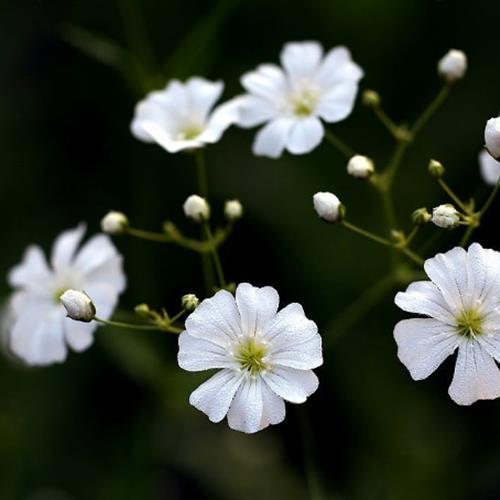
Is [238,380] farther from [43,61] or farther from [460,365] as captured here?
[43,61]

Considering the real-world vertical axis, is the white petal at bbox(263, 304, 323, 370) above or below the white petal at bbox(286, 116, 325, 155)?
below

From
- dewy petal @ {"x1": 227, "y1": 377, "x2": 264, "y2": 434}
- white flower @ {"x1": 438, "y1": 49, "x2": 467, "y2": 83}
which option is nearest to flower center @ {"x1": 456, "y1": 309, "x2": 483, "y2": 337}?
dewy petal @ {"x1": 227, "y1": 377, "x2": 264, "y2": 434}

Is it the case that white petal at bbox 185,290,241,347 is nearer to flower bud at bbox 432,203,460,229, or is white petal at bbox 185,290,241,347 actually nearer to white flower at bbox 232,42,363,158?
flower bud at bbox 432,203,460,229

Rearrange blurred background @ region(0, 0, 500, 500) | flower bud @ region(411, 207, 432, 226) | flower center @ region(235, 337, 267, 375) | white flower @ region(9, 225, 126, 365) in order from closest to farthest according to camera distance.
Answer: flower center @ region(235, 337, 267, 375) → flower bud @ region(411, 207, 432, 226) → white flower @ region(9, 225, 126, 365) → blurred background @ region(0, 0, 500, 500)

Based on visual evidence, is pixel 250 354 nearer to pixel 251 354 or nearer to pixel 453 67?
pixel 251 354

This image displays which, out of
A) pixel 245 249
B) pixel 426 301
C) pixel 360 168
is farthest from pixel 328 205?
pixel 245 249

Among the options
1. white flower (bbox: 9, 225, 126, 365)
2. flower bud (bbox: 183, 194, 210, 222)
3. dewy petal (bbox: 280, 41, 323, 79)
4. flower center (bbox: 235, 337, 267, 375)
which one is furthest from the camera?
dewy petal (bbox: 280, 41, 323, 79)

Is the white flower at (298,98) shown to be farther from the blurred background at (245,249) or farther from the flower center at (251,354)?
the flower center at (251,354)

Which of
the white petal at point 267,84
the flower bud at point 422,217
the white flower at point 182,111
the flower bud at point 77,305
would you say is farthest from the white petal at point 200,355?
the white petal at point 267,84
